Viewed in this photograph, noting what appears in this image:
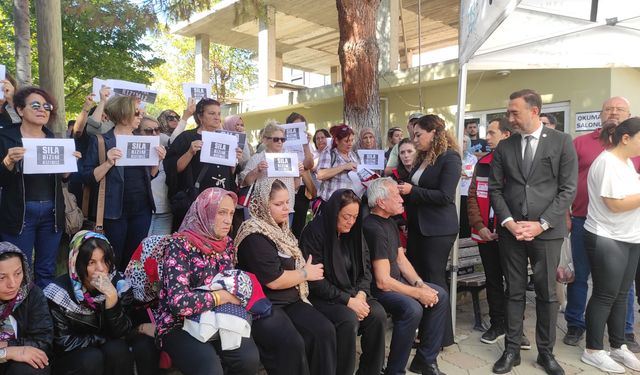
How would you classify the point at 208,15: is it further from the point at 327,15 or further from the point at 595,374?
the point at 595,374

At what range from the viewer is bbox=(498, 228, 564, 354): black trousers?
144 inches

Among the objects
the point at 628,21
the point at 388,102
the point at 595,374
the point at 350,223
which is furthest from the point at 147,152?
the point at 388,102

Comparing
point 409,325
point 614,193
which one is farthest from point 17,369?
point 614,193

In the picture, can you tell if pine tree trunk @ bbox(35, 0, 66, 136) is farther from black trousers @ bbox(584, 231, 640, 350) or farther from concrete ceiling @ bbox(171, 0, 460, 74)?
concrete ceiling @ bbox(171, 0, 460, 74)

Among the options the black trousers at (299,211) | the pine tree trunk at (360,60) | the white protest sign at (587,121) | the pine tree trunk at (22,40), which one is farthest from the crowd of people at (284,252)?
the white protest sign at (587,121)

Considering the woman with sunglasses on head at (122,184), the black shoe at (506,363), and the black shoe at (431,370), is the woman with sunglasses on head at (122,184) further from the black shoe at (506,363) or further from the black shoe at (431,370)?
the black shoe at (506,363)

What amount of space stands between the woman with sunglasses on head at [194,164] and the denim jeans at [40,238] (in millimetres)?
1009

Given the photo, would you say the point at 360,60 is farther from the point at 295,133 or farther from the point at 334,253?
the point at 334,253

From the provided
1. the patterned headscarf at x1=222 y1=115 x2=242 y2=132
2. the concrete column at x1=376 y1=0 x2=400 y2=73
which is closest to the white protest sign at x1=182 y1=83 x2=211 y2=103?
the patterned headscarf at x1=222 y1=115 x2=242 y2=132

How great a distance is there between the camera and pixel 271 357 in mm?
2986

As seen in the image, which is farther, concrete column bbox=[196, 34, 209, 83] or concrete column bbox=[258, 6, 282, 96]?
concrete column bbox=[196, 34, 209, 83]

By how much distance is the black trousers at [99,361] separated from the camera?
2.58m

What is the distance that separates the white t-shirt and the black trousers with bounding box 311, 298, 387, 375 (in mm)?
2015

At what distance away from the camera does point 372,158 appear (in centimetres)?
555
